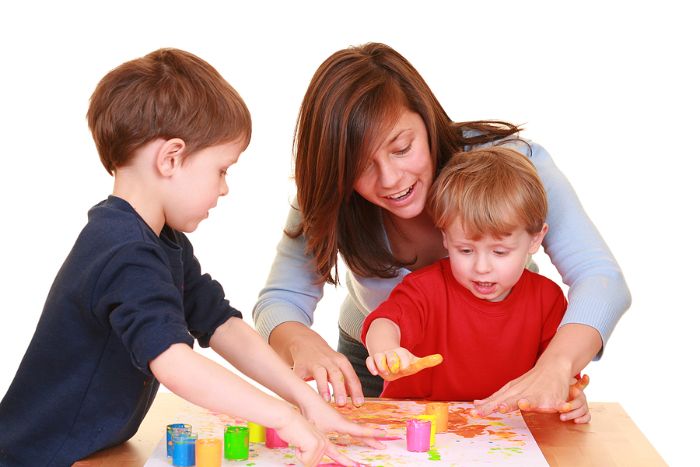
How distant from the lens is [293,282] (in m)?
2.03

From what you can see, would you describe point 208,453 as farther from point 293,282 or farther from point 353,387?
point 293,282

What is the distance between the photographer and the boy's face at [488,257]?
69.1 inches

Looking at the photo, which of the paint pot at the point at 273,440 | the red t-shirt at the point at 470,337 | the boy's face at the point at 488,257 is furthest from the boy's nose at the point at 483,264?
the paint pot at the point at 273,440

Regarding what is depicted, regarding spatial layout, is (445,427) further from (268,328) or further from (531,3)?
(531,3)

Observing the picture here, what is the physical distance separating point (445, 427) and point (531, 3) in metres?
2.07

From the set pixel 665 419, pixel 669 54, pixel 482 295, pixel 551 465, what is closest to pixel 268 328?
pixel 482 295

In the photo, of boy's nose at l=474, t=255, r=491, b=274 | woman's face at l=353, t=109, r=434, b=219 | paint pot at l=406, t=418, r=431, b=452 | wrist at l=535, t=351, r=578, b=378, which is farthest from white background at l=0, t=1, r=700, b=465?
paint pot at l=406, t=418, r=431, b=452

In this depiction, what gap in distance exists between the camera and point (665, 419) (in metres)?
3.14

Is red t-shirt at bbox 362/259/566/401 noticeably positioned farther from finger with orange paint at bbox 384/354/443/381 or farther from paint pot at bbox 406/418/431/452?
paint pot at bbox 406/418/431/452

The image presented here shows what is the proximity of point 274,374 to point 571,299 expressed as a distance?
53cm

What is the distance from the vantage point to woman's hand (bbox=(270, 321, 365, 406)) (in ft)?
5.46

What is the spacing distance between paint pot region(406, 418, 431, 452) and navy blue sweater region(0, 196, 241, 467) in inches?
13.0

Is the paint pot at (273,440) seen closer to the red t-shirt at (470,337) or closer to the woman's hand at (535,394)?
the woman's hand at (535,394)

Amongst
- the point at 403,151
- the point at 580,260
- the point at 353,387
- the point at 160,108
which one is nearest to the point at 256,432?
the point at 353,387
